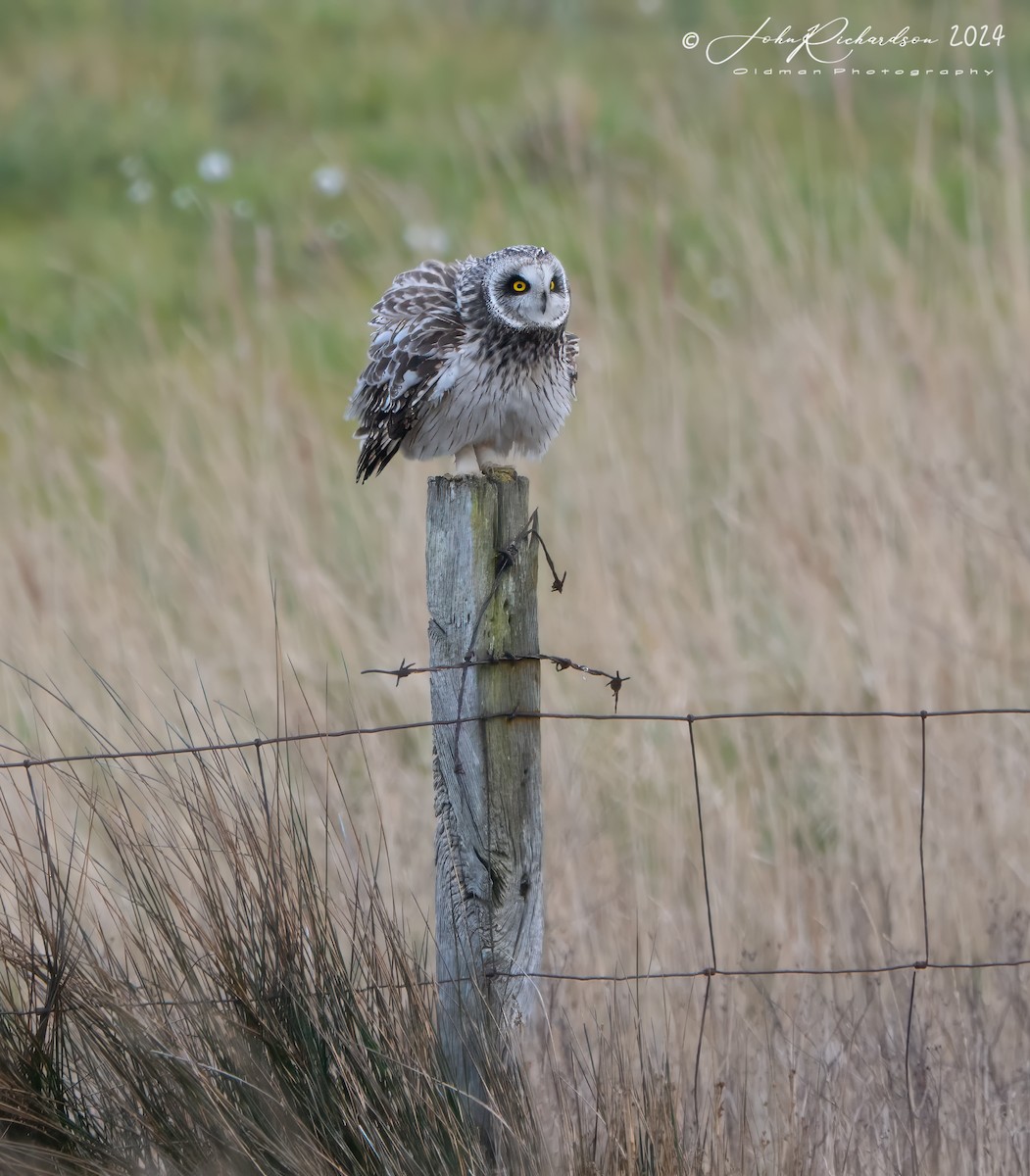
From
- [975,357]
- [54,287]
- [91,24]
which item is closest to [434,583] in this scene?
[975,357]

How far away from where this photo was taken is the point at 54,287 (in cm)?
1209

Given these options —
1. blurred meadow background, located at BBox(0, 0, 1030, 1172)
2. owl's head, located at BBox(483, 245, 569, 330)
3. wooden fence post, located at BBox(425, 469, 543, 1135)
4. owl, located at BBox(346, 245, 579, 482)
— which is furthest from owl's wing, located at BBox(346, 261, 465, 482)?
wooden fence post, located at BBox(425, 469, 543, 1135)

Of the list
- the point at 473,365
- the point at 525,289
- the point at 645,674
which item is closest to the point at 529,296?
the point at 525,289

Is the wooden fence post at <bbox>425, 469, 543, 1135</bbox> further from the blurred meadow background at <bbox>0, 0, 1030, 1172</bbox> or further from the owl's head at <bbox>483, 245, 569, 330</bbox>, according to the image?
the owl's head at <bbox>483, 245, 569, 330</bbox>

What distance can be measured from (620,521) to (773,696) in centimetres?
81

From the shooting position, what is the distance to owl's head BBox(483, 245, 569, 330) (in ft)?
11.2

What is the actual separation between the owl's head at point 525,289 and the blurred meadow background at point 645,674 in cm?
94

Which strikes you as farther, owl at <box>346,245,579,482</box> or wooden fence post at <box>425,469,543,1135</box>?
owl at <box>346,245,579,482</box>

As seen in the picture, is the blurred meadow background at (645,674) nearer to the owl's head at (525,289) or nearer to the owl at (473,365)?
the owl at (473,365)

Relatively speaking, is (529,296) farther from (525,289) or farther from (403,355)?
(403,355)

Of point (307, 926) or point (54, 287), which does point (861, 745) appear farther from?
point (54, 287)

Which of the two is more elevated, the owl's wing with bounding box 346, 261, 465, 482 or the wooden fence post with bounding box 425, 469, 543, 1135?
the owl's wing with bounding box 346, 261, 465, 482

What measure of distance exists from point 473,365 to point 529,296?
0.66 ft

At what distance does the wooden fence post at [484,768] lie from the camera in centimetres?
237
